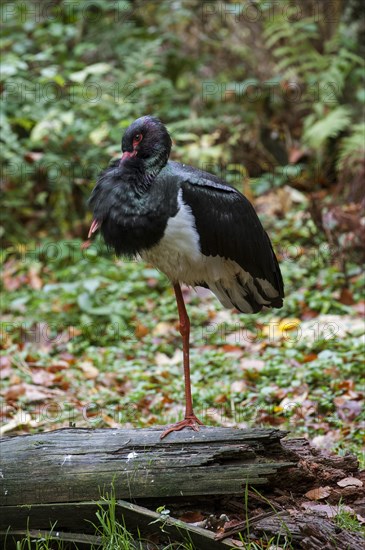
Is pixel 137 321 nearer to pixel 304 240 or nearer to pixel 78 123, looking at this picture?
pixel 304 240

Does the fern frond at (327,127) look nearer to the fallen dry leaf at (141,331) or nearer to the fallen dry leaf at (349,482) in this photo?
the fallen dry leaf at (141,331)

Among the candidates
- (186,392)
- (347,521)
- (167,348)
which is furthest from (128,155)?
(167,348)

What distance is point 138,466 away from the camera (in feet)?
11.3

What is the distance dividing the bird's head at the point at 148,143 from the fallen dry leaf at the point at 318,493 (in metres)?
1.79

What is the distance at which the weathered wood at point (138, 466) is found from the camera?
3377 mm

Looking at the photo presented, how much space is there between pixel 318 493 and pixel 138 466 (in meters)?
0.85

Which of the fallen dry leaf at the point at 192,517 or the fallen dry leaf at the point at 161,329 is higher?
the fallen dry leaf at the point at 192,517

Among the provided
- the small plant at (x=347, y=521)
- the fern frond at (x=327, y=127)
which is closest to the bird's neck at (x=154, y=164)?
the small plant at (x=347, y=521)

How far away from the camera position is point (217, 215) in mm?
3957

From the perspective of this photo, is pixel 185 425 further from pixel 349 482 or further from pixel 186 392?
pixel 349 482

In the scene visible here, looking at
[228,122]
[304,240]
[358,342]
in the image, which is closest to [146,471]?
[358,342]

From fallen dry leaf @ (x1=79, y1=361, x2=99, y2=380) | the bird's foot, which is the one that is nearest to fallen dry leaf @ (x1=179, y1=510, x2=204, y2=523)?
the bird's foot

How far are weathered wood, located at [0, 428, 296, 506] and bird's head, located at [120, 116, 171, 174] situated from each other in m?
1.44

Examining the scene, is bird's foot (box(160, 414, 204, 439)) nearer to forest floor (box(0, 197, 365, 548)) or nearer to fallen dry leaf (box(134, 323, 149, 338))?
forest floor (box(0, 197, 365, 548))
